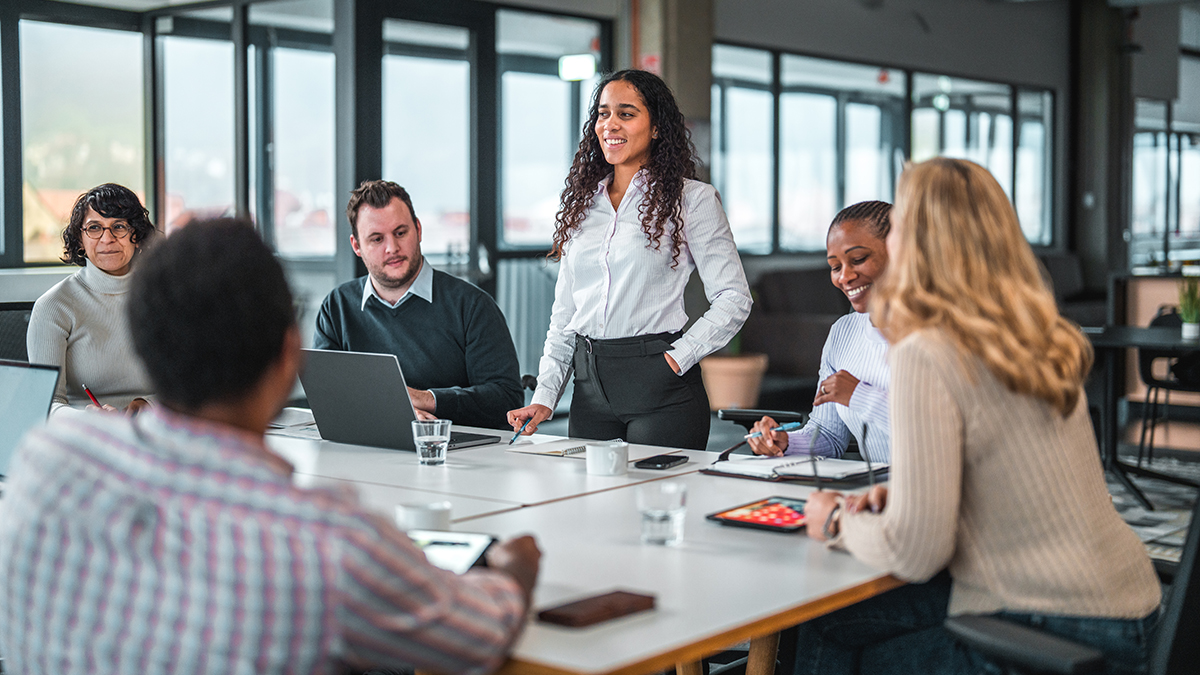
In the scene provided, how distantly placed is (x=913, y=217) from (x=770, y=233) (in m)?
7.52

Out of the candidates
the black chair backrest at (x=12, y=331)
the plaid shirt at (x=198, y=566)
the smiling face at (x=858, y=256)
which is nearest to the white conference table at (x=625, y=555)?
the plaid shirt at (x=198, y=566)

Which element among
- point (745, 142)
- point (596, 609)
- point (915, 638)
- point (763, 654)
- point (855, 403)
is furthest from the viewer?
point (745, 142)

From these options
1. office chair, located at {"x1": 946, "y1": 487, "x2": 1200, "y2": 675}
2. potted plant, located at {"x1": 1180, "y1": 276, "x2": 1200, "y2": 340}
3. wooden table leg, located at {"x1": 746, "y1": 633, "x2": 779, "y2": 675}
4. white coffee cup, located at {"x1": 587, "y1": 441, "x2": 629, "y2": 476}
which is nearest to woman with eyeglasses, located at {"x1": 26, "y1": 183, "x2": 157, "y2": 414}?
white coffee cup, located at {"x1": 587, "y1": 441, "x2": 629, "y2": 476}

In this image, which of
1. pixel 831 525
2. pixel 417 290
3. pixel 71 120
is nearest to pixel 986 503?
pixel 831 525

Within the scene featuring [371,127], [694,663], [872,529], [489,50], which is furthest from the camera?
[489,50]

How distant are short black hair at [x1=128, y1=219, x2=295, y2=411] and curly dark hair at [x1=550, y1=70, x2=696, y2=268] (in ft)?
6.25

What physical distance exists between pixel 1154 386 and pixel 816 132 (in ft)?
12.9

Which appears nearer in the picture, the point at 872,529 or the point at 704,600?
the point at 704,600

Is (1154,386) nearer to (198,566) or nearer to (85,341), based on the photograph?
(85,341)

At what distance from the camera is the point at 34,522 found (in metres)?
1.15

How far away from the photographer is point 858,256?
2607 mm

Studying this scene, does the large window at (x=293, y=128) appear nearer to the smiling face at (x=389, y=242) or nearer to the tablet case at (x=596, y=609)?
the smiling face at (x=389, y=242)

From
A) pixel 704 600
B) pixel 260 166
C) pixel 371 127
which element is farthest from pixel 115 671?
pixel 260 166

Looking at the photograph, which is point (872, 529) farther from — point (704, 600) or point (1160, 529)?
point (1160, 529)
